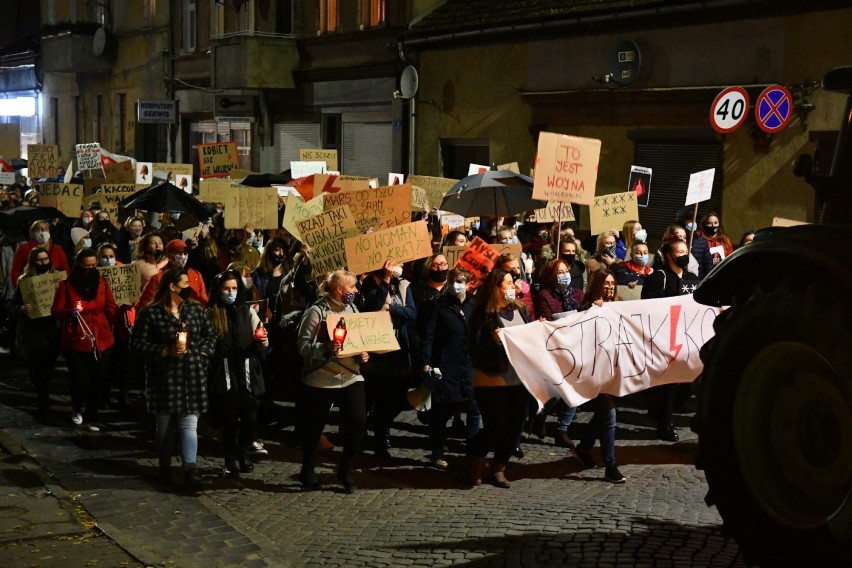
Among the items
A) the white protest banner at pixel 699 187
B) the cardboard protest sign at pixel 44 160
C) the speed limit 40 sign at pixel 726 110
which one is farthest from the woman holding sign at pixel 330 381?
the cardboard protest sign at pixel 44 160

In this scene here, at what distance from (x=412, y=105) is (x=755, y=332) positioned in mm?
21089

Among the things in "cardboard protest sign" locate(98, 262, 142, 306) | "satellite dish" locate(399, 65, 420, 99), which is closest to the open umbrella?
"cardboard protest sign" locate(98, 262, 142, 306)

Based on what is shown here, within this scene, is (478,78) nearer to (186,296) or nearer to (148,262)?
(148,262)

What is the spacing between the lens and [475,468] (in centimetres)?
986

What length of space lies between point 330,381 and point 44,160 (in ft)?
58.0

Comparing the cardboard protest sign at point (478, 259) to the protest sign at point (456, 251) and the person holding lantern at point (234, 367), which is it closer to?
the protest sign at point (456, 251)

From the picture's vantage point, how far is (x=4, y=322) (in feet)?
56.9

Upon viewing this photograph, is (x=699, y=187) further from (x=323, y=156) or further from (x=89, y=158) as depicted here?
(x=89, y=158)

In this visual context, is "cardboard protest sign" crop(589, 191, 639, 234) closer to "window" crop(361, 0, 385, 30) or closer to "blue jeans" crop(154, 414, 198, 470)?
"blue jeans" crop(154, 414, 198, 470)

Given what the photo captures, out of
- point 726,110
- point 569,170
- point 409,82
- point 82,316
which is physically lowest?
point 82,316

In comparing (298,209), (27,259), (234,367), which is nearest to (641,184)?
(298,209)

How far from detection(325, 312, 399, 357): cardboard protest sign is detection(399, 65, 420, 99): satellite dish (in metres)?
16.1

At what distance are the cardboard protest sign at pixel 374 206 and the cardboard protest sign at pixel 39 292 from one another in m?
3.01

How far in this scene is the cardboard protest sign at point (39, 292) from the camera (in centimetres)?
1256
